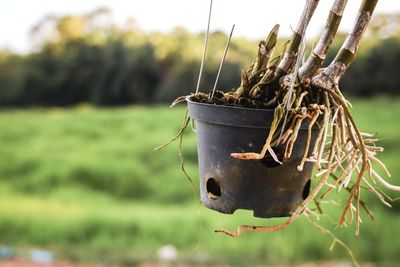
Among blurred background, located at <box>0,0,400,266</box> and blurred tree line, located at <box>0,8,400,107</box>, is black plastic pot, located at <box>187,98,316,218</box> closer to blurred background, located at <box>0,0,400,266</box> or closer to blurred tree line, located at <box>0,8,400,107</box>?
blurred background, located at <box>0,0,400,266</box>

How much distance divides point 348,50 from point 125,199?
24.9ft

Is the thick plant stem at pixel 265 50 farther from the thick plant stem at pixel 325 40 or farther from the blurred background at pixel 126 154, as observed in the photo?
the blurred background at pixel 126 154

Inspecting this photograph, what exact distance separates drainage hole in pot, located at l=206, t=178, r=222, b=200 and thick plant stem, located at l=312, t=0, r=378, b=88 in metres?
0.29

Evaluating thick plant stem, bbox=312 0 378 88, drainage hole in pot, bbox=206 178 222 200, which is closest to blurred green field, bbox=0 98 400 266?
drainage hole in pot, bbox=206 178 222 200

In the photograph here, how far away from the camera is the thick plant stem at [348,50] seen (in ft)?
2.80

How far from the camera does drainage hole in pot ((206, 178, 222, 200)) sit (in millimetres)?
1019

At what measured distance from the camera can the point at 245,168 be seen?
931 mm

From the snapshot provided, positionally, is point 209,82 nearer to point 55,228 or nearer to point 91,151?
point 91,151

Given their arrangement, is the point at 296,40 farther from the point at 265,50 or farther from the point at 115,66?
the point at 115,66

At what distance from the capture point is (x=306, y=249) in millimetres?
6328

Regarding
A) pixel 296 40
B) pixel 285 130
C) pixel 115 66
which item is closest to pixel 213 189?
pixel 285 130

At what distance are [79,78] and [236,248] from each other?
5.62 metres

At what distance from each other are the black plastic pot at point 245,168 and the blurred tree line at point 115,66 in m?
8.19

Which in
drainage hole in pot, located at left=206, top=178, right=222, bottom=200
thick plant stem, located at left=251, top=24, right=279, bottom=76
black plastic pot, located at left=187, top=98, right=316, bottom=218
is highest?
thick plant stem, located at left=251, top=24, right=279, bottom=76
